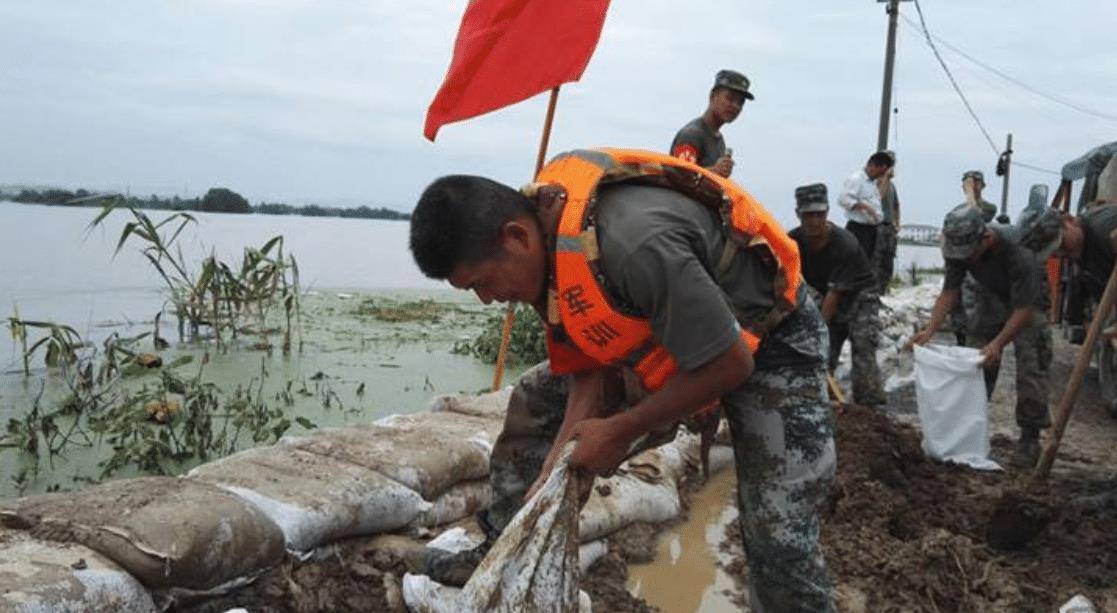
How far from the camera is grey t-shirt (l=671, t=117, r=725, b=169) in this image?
465 centimetres

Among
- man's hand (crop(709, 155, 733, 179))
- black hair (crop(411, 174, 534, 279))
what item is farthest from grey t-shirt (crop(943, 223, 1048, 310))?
black hair (crop(411, 174, 534, 279))

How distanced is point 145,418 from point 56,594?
2.21m

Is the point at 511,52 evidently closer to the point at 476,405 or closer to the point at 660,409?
the point at 476,405

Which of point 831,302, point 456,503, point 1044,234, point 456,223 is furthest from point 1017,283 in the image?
point 456,223

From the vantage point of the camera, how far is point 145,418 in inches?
155

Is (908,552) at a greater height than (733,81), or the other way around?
(733,81)

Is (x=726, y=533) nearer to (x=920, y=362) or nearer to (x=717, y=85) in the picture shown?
(x=920, y=362)

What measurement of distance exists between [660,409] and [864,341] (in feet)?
12.7

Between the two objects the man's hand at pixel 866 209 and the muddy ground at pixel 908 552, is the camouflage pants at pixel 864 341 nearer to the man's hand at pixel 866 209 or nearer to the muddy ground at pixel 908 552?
the muddy ground at pixel 908 552

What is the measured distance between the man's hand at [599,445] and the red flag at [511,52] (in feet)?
6.94

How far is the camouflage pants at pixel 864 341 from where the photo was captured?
5.09 metres

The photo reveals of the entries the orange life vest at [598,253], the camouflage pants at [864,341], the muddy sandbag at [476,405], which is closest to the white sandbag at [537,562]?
the orange life vest at [598,253]

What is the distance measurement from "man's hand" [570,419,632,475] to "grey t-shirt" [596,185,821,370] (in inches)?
8.7

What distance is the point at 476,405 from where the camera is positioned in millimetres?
3699
